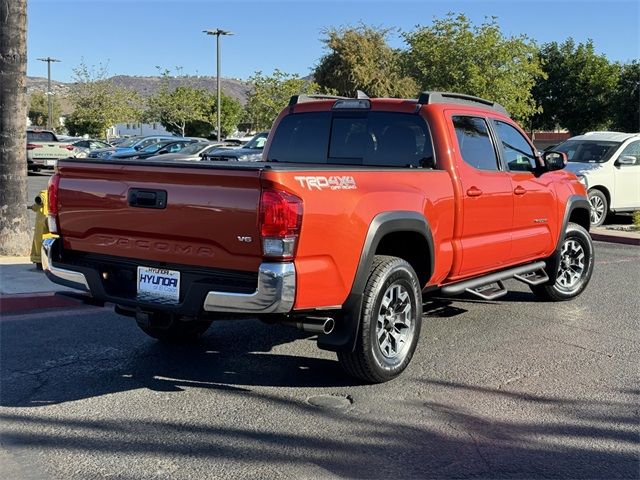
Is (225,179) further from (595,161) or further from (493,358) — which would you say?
(595,161)

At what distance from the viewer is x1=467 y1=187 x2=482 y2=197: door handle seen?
578cm

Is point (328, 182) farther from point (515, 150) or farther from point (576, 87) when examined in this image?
point (576, 87)

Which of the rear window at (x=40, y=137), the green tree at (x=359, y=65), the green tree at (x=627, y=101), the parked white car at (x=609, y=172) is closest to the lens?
the parked white car at (x=609, y=172)

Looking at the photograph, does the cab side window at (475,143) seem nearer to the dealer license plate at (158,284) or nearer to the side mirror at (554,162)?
the side mirror at (554,162)

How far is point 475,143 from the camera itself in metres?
6.19

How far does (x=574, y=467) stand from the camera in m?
3.76

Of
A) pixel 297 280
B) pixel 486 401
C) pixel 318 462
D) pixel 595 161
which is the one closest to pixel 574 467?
pixel 486 401

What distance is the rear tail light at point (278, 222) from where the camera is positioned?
407 cm

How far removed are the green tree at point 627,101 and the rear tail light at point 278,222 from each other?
40.5 metres

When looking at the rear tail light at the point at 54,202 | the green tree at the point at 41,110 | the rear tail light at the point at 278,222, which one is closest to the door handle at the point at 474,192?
the rear tail light at the point at 278,222

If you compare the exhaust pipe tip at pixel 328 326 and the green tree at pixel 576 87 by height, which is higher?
the green tree at pixel 576 87

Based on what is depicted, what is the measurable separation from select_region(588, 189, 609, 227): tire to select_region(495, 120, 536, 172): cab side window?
25.2ft

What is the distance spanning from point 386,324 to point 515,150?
2690 millimetres

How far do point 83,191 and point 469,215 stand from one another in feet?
9.76
